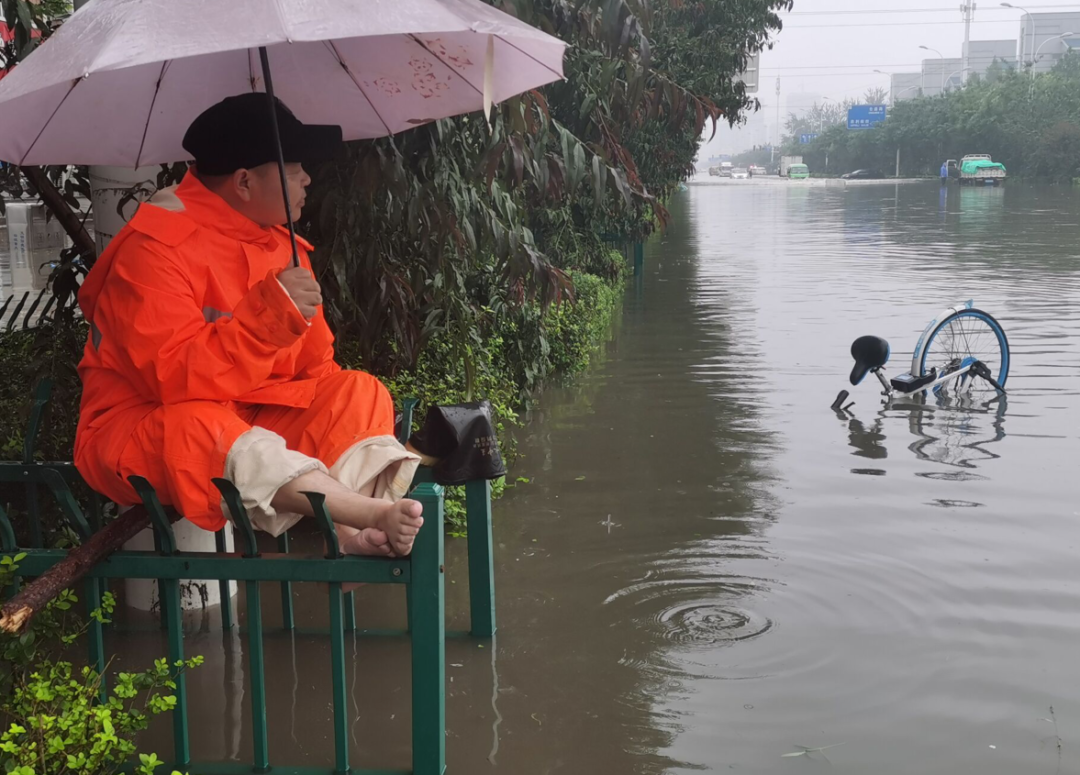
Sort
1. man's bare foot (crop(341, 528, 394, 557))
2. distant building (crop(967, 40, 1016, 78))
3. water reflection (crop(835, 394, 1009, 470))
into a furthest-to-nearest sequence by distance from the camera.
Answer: distant building (crop(967, 40, 1016, 78)) → water reflection (crop(835, 394, 1009, 470)) → man's bare foot (crop(341, 528, 394, 557))

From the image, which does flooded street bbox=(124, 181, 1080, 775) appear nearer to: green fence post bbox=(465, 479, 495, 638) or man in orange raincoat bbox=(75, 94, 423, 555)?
green fence post bbox=(465, 479, 495, 638)

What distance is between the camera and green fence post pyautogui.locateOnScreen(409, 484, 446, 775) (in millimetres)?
2959

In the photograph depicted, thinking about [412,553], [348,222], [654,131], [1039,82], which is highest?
[1039,82]

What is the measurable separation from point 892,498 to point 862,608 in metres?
1.71

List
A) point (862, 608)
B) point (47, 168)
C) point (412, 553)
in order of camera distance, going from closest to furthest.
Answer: point (412, 553) < point (862, 608) < point (47, 168)

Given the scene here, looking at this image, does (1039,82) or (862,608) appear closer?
(862,608)

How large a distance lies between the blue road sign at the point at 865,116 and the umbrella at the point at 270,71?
104306 mm

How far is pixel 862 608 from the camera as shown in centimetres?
472

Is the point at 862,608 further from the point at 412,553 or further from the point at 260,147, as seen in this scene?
the point at 260,147

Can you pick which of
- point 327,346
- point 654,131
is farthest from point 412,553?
point 654,131

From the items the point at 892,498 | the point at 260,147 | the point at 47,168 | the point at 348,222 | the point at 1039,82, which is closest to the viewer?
the point at 260,147

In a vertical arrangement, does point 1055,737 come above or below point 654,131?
below

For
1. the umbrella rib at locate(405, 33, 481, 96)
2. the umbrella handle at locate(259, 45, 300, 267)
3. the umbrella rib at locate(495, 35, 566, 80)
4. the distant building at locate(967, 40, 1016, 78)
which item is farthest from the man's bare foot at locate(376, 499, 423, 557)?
the distant building at locate(967, 40, 1016, 78)

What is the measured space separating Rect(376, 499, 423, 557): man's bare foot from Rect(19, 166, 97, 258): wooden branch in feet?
9.47
